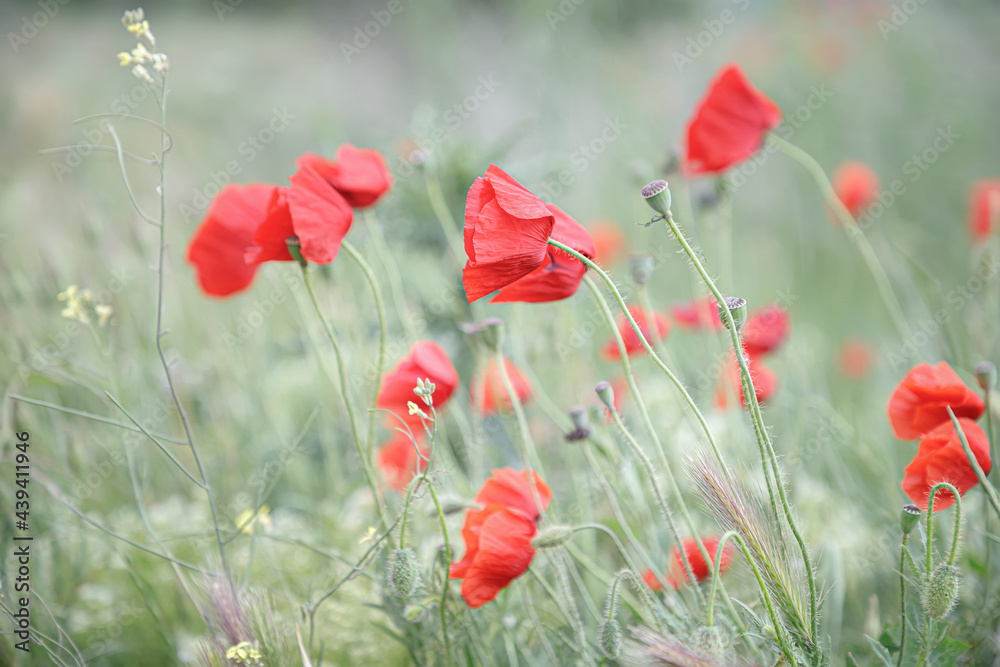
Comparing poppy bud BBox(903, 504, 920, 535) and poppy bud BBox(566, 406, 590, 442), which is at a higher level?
poppy bud BBox(566, 406, 590, 442)

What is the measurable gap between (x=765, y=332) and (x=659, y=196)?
56 centimetres

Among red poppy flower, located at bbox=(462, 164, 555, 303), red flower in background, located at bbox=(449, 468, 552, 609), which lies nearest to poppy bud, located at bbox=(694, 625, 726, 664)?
red flower in background, located at bbox=(449, 468, 552, 609)

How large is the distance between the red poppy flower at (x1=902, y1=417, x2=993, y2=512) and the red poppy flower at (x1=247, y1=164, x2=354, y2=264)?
2.01 ft

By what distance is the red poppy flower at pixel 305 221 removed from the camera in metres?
0.66

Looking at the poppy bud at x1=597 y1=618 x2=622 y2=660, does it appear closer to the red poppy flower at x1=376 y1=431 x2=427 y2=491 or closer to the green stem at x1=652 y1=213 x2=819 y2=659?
the green stem at x1=652 y1=213 x2=819 y2=659

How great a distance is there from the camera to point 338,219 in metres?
0.70

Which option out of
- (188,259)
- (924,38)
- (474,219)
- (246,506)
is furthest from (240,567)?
(924,38)

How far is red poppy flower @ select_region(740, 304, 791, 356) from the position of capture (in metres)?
0.98

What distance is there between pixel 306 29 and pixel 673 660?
7.64m

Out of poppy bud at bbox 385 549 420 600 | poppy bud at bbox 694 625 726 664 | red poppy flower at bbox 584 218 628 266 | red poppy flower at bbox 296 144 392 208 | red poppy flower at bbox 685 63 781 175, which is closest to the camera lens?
poppy bud at bbox 694 625 726 664

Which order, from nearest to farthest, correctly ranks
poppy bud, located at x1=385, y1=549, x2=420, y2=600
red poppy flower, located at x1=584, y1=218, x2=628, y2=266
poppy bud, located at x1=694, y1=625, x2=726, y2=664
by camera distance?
poppy bud, located at x1=694, y1=625, x2=726, y2=664
poppy bud, located at x1=385, y1=549, x2=420, y2=600
red poppy flower, located at x1=584, y1=218, x2=628, y2=266

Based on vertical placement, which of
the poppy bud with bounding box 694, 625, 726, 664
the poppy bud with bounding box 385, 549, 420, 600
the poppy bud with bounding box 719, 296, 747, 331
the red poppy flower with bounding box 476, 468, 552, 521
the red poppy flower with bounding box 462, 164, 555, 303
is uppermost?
the red poppy flower with bounding box 462, 164, 555, 303

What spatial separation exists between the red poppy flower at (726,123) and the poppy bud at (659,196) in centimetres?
44

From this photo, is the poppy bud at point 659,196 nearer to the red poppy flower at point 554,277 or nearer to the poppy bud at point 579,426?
the red poppy flower at point 554,277
